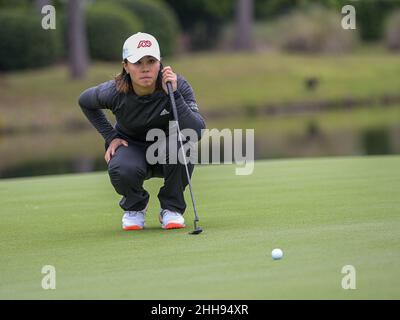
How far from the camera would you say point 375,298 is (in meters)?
5.26

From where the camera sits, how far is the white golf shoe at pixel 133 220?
8.07 metres

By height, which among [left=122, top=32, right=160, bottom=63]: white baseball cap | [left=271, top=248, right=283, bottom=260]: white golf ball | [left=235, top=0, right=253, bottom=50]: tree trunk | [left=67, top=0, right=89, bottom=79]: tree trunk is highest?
[left=235, top=0, right=253, bottom=50]: tree trunk

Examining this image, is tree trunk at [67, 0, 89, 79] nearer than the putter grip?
No

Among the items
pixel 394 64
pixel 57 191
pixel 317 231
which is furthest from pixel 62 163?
pixel 394 64

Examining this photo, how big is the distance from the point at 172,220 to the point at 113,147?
0.73 m

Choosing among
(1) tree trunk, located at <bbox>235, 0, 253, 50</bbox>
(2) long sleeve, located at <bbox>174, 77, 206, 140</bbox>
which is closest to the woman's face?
(2) long sleeve, located at <bbox>174, 77, 206, 140</bbox>

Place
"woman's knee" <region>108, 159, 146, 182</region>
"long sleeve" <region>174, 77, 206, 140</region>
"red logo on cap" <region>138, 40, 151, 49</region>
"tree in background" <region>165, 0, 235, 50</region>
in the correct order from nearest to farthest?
"red logo on cap" <region>138, 40, 151, 49</region>, "long sleeve" <region>174, 77, 206, 140</region>, "woman's knee" <region>108, 159, 146, 182</region>, "tree in background" <region>165, 0, 235, 50</region>

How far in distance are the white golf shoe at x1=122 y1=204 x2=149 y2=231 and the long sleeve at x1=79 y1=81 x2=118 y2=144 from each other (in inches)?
23.9

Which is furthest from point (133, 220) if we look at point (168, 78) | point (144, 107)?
point (168, 78)

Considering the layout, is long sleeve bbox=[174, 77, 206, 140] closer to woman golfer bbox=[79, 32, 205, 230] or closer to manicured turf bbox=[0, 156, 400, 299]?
woman golfer bbox=[79, 32, 205, 230]

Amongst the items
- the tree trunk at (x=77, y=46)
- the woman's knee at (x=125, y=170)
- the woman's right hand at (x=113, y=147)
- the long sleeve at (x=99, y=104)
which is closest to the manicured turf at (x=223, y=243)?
the woman's knee at (x=125, y=170)

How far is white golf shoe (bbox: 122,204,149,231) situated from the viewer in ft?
26.5
